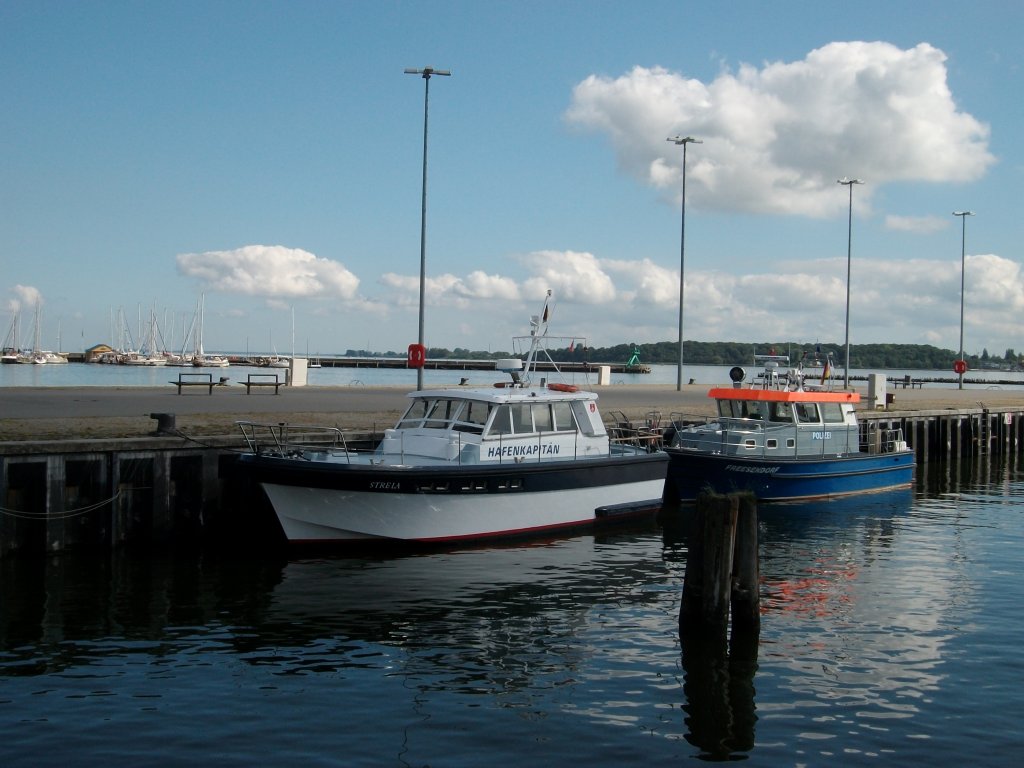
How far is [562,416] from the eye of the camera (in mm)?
18812

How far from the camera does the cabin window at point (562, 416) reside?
61.3 feet

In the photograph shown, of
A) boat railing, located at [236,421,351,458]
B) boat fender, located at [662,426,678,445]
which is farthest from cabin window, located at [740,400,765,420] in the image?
boat railing, located at [236,421,351,458]

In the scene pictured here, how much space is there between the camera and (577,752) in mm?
8531

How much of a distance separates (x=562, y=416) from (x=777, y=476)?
6.90 meters

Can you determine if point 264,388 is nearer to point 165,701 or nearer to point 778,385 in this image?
point 778,385

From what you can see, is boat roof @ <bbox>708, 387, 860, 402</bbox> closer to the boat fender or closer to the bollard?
the boat fender

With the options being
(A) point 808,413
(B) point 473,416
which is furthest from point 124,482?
(A) point 808,413

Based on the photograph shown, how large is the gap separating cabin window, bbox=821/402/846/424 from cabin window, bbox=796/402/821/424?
0.78 ft

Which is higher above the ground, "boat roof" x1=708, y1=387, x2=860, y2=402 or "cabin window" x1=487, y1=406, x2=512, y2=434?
"boat roof" x1=708, y1=387, x2=860, y2=402

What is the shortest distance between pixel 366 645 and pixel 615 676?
9.62ft

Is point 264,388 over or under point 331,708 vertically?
over

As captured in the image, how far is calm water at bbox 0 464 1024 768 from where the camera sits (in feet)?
28.5

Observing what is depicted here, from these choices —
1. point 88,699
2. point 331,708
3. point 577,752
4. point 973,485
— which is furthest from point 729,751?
point 973,485

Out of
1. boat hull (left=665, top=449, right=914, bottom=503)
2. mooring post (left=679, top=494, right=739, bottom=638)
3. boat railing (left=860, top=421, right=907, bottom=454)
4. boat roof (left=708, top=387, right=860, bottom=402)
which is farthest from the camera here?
boat railing (left=860, top=421, right=907, bottom=454)
